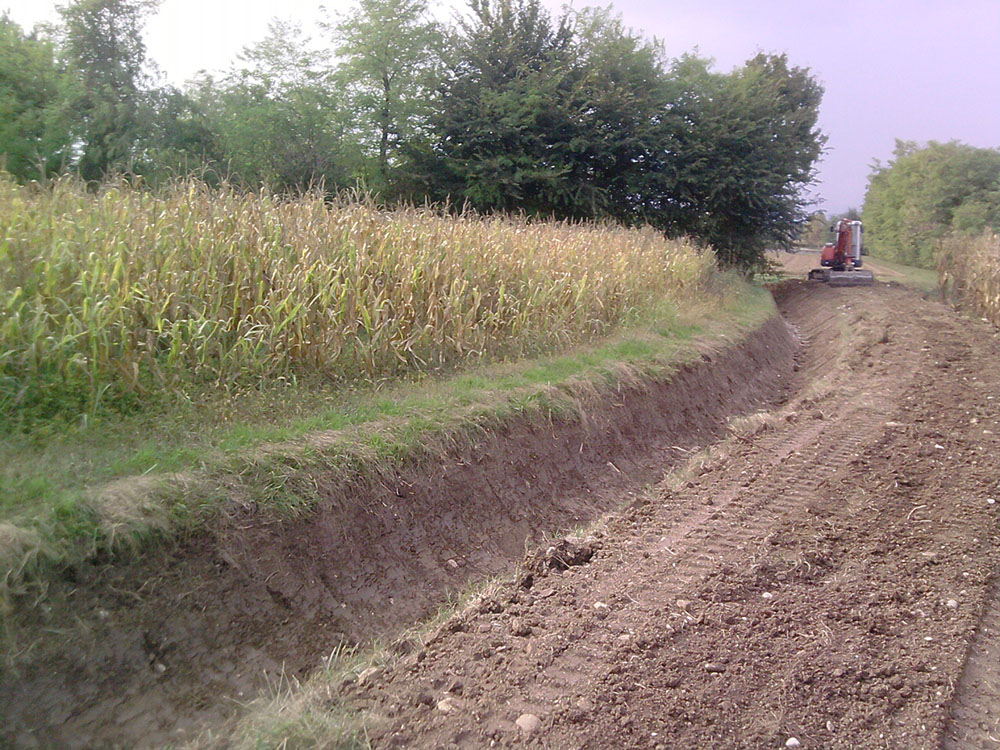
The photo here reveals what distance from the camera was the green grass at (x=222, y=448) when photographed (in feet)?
11.6

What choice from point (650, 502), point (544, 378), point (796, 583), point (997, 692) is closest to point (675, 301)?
point (544, 378)

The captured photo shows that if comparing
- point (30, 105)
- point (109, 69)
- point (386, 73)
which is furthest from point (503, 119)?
point (30, 105)

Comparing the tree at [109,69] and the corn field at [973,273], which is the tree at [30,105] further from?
the corn field at [973,273]

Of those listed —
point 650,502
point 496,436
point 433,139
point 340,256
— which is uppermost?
point 433,139

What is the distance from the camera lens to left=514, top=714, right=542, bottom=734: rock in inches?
115

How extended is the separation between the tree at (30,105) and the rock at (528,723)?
961cm

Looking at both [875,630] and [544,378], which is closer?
[875,630]

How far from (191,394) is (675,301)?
8.29 meters

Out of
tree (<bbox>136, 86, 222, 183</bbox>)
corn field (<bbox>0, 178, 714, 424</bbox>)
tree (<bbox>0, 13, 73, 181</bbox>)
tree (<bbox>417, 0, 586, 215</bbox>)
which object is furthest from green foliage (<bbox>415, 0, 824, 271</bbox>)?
corn field (<bbox>0, 178, 714, 424</bbox>)

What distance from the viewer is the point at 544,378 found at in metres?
6.85

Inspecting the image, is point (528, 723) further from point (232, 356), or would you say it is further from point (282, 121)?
point (282, 121)

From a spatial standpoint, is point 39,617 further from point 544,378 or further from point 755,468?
point 755,468

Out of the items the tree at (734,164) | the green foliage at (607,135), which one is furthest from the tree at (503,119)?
the tree at (734,164)

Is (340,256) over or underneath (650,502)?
over
